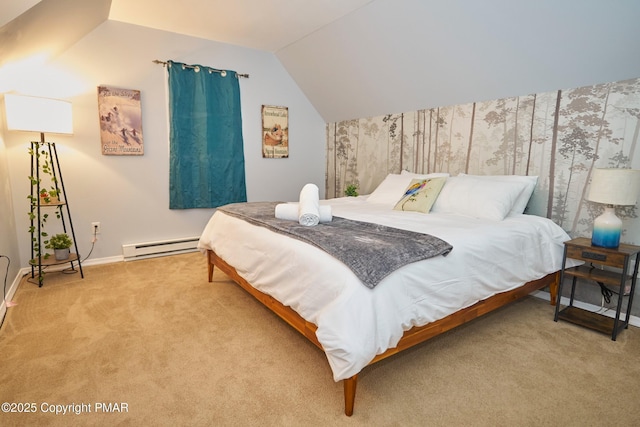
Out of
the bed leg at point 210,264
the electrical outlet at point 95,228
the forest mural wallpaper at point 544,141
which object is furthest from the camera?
A: the electrical outlet at point 95,228

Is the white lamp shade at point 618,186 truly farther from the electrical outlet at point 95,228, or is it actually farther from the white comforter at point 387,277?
the electrical outlet at point 95,228

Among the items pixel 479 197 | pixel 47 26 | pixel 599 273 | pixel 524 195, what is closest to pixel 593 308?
pixel 599 273

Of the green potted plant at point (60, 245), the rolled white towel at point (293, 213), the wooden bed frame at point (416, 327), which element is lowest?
the wooden bed frame at point (416, 327)

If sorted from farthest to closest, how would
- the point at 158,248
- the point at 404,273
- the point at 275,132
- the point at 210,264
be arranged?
the point at 275,132
the point at 158,248
the point at 210,264
the point at 404,273

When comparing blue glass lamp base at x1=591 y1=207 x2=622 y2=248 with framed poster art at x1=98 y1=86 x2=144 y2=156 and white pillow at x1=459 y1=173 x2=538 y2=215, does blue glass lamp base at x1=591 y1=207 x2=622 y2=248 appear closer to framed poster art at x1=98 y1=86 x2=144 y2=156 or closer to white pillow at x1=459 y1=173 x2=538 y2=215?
white pillow at x1=459 y1=173 x2=538 y2=215

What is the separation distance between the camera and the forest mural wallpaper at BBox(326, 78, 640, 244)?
2.29 metres

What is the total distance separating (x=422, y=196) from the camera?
2744 millimetres

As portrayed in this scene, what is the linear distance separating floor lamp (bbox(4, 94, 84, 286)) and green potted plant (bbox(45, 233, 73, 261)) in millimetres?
66

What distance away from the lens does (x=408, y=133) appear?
148 inches

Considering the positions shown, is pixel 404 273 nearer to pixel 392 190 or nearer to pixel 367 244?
pixel 367 244

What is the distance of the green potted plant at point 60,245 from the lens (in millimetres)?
3010

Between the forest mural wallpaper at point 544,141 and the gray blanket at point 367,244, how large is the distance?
59.7 inches

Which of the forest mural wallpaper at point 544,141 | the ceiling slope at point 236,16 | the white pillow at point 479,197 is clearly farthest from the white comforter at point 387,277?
the ceiling slope at point 236,16

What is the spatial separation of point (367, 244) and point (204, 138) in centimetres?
288
